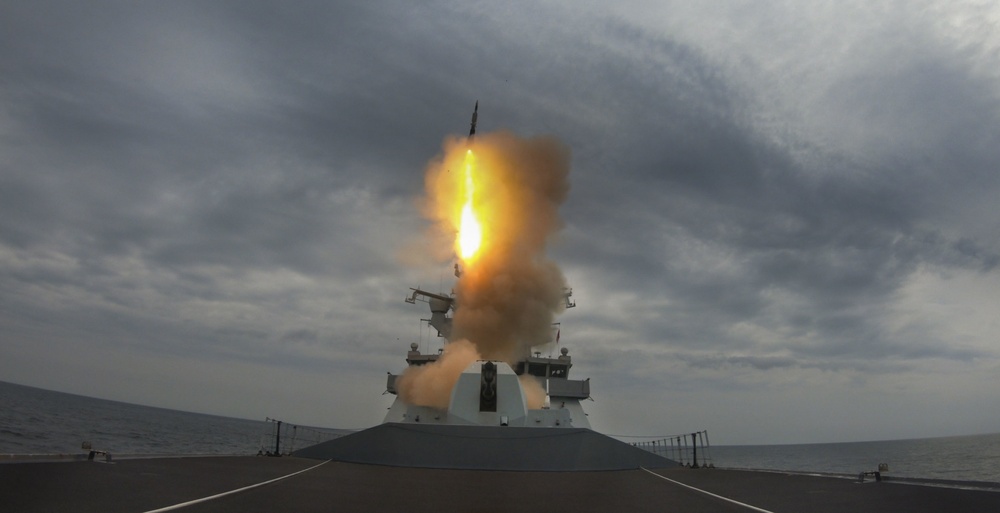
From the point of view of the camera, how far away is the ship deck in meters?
9.02

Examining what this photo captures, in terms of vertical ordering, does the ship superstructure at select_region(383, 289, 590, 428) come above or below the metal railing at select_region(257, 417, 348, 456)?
above

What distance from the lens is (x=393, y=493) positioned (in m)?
12.6

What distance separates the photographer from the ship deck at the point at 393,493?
29.6 feet

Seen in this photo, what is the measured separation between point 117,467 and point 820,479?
17.6 metres

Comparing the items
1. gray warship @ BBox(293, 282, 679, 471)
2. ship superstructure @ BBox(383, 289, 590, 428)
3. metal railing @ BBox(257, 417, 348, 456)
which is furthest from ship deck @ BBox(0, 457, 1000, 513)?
metal railing @ BBox(257, 417, 348, 456)

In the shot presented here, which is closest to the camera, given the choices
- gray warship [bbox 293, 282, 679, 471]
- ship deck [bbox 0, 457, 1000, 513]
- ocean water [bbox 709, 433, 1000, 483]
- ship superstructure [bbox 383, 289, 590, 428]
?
ship deck [bbox 0, 457, 1000, 513]

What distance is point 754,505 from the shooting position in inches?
422

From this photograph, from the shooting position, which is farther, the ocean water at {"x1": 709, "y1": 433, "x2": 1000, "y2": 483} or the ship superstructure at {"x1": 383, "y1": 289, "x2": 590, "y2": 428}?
the ocean water at {"x1": 709, "y1": 433, "x2": 1000, "y2": 483}

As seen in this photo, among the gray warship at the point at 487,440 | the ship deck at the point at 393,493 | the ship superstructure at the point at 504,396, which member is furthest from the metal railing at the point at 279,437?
the ship deck at the point at 393,493

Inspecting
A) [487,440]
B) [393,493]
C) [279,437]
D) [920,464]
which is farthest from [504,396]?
[920,464]

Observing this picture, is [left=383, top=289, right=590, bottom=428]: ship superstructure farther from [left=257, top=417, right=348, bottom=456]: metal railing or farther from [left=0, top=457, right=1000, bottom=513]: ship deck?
[left=0, top=457, right=1000, bottom=513]: ship deck

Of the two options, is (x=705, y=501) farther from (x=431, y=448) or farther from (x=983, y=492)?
(x=431, y=448)

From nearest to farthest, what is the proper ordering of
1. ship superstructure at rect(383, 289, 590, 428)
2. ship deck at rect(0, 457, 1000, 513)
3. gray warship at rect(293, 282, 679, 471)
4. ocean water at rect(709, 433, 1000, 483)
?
ship deck at rect(0, 457, 1000, 513)
gray warship at rect(293, 282, 679, 471)
ship superstructure at rect(383, 289, 590, 428)
ocean water at rect(709, 433, 1000, 483)

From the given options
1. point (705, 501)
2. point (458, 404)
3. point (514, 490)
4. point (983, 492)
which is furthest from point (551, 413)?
point (983, 492)
